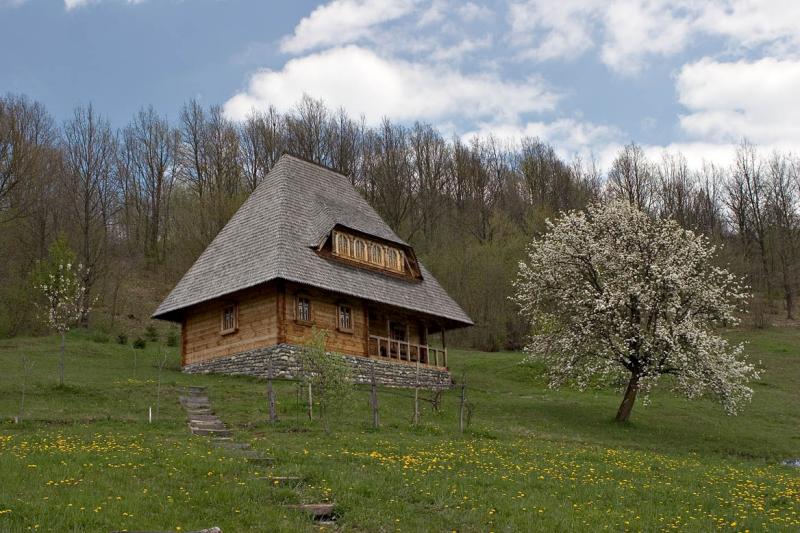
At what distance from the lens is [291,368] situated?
31.2 m

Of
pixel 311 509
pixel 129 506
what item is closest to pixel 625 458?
pixel 311 509

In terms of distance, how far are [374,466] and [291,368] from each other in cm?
1621

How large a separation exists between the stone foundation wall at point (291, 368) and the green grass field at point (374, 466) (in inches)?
49.7

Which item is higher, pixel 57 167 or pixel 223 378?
pixel 57 167

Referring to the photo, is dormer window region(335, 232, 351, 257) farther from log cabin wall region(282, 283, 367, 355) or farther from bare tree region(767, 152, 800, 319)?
bare tree region(767, 152, 800, 319)

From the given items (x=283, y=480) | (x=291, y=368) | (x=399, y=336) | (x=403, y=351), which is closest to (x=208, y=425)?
(x=283, y=480)

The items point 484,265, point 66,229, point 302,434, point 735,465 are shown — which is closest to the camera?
point 302,434

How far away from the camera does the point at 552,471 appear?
54.2 feet

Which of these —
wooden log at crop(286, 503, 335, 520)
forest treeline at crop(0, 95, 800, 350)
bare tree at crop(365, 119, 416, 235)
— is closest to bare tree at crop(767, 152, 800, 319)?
forest treeline at crop(0, 95, 800, 350)

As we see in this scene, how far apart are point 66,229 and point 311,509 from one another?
4598 cm

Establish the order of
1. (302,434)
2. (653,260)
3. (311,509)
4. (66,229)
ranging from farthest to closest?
1. (66,229)
2. (653,260)
3. (302,434)
4. (311,509)

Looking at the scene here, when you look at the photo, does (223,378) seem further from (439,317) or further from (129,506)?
(129,506)

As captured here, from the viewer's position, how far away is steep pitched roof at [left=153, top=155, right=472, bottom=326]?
32594 mm

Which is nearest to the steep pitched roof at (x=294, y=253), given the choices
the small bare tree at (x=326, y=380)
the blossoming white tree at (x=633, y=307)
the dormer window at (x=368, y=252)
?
the dormer window at (x=368, y=252)
